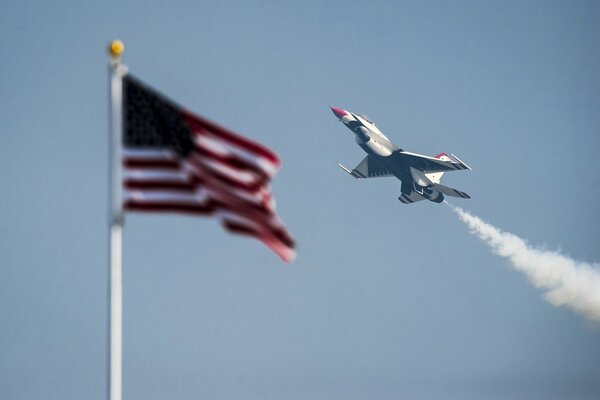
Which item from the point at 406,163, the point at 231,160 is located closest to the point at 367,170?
the point at 406,163

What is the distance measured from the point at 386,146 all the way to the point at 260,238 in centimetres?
12141

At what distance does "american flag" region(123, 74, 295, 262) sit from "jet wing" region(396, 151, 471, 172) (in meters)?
120

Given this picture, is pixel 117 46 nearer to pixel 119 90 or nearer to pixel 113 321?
pixel 119 90

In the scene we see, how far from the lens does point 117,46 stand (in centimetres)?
2562

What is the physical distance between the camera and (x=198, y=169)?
88.5 feet

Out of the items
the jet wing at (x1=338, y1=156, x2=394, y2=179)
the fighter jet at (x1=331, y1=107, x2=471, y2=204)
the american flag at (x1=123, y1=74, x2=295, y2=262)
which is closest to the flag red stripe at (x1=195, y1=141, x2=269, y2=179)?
the american flag at (x1=123, y1=74, x2=295, y2=262)

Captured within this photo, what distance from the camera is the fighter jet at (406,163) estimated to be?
146 meters

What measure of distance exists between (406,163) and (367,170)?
50.3ft

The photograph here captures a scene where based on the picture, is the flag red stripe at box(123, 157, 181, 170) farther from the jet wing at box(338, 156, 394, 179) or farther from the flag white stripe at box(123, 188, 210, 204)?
the jet wing at box(338, 156, 394, 179)

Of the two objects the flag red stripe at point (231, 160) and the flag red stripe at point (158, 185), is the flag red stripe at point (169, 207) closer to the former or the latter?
the flag red stripe at point (158, 185)

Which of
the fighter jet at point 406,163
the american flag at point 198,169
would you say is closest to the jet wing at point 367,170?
the fighter jet at point 406,163

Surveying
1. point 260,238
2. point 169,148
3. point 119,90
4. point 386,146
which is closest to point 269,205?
point 260,238

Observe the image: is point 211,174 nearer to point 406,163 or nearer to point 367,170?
point 406,163

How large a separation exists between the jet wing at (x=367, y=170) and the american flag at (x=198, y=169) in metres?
130
